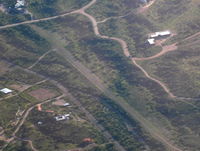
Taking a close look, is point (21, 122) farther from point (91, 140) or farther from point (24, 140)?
point (91, 140)

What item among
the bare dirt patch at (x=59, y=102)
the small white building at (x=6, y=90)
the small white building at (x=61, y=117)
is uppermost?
the small white building at (x=6, y=90)

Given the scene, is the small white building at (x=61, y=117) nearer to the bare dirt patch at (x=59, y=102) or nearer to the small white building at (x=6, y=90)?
the bare dirt patch at (x=59, y=102)

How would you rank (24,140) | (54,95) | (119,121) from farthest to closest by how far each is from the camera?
(54,95) → (119,121) → (24,140)

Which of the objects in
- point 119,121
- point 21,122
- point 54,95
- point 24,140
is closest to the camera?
point 24,140

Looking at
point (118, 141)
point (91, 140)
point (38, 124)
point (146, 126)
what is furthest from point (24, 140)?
point (146, 126)

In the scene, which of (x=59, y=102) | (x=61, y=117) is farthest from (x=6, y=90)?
(x=61, y=117)

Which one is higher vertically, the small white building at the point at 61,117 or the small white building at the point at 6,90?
the small white building at the point at 6,90

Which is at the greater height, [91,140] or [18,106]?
[18,106]

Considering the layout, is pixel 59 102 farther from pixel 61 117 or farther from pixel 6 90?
pixel 6 90

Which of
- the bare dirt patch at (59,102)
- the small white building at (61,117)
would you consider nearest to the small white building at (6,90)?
the bare dirt patch at (59,102)

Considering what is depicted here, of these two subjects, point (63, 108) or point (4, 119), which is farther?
point (63, 108)

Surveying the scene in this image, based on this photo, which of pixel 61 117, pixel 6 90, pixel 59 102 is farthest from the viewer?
pixel 6 90
